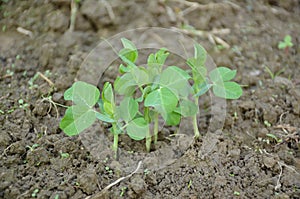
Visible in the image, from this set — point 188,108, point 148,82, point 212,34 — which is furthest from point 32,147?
point 212,34

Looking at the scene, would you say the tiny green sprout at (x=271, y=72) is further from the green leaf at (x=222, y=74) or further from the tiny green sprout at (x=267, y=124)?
the green leaf at (x=222, y=74)

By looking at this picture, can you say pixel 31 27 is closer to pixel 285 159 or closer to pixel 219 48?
pixel 219 48

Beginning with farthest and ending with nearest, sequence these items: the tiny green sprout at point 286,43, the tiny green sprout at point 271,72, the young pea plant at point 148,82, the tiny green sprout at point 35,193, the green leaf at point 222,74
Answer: the tiny green sprout at point 286,43, the tiny green sprout at point 271,72, the green leaf at point 222,74, the young pea plant at point 148,82, the tiny green sprout at point 35,193

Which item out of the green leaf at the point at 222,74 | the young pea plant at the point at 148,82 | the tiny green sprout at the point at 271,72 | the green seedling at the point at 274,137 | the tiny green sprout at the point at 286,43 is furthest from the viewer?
the tiny green sprout at the point at 286,43

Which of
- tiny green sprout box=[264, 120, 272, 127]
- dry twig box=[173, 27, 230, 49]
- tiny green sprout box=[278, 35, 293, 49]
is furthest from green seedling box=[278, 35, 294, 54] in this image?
tiny green sprout box=[264, 120, 272, 127]

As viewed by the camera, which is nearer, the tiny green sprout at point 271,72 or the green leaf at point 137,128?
the green leaf at point 137,128

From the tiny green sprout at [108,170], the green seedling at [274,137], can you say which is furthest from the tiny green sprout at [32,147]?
the green seedling at [274,137]

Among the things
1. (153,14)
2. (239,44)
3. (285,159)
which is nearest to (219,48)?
(239,44)
